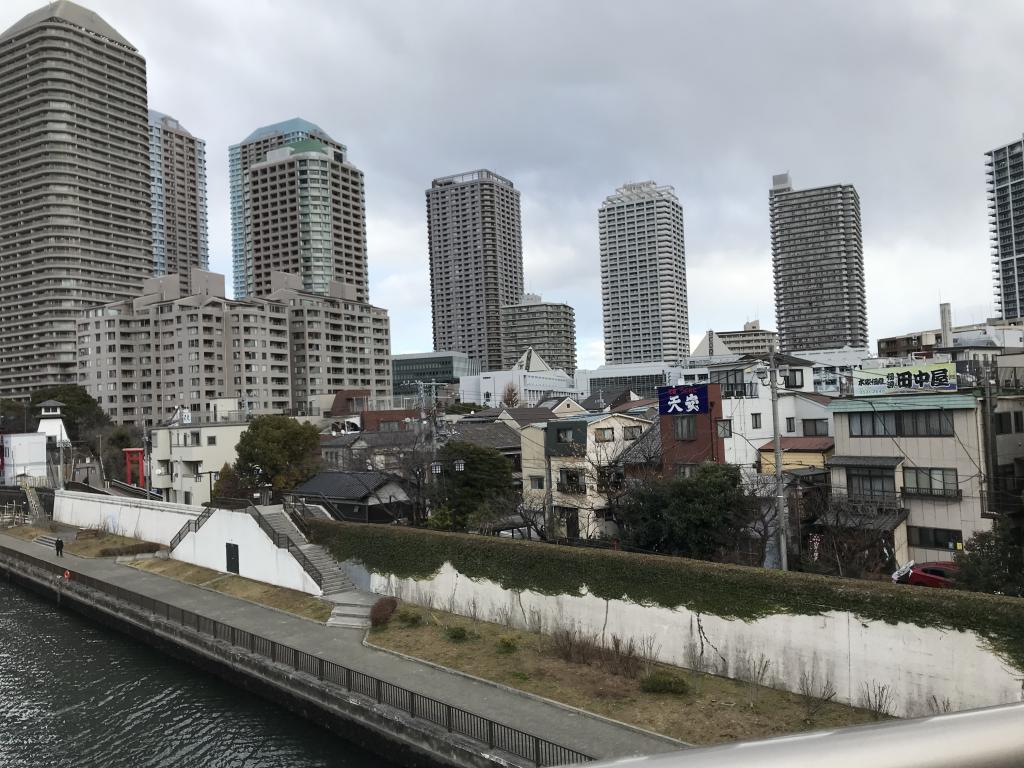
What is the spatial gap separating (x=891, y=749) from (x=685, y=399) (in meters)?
35.6

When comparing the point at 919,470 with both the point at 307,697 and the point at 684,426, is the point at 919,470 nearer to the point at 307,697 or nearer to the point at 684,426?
the point at 684,426

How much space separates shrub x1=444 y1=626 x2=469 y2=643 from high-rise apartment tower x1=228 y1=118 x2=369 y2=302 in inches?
4687

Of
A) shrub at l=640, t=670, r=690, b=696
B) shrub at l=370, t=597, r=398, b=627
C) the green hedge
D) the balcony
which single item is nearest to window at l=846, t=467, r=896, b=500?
the balcony

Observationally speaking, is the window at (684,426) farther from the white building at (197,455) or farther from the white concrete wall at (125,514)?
the white building at (197,455)

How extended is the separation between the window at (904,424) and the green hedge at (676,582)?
1324 cm

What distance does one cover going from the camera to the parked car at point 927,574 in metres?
22.7

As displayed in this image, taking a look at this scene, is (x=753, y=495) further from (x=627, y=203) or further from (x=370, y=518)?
(x=627, y=203)

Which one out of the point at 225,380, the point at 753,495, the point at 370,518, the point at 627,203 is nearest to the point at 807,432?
the point at 753,495

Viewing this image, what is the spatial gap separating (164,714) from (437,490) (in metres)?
13.8

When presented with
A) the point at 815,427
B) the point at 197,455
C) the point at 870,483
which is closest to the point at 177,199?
the point at 197,455

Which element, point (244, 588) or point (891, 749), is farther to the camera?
point (244, 588)

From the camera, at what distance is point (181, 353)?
97938mm

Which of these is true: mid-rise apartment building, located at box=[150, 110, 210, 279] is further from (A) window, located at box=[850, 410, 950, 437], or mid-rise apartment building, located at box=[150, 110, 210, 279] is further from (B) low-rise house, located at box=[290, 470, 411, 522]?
(A) window, located at box=[850, 410, 950, 437]

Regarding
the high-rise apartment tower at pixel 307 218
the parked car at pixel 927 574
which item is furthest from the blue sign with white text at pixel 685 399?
the high-rise apartment tower at pixel 307 218
